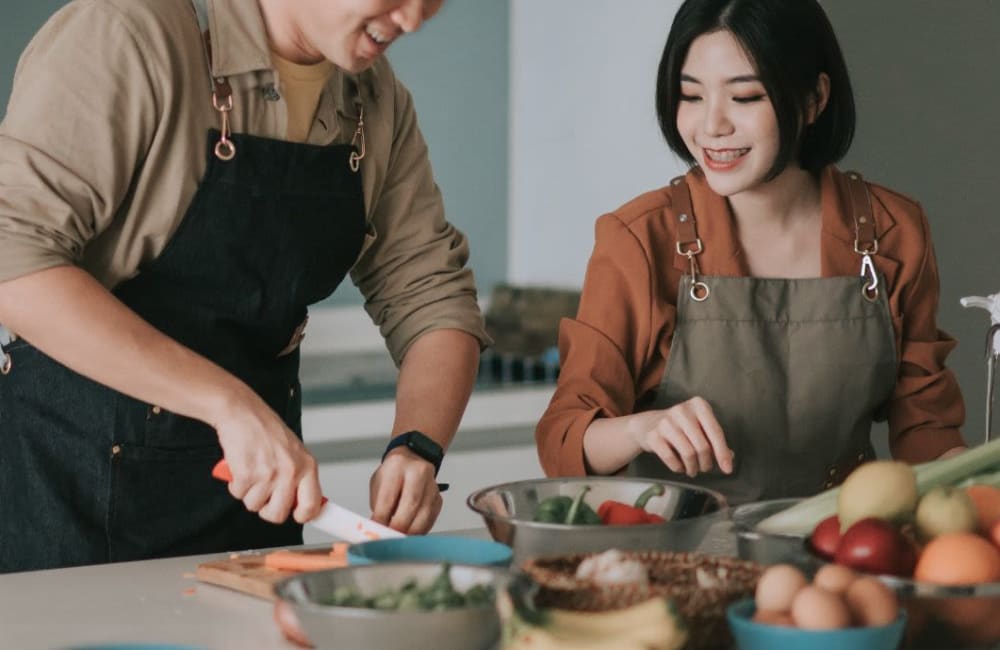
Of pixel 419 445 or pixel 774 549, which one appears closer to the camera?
pixel 774 549

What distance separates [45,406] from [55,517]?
14cm

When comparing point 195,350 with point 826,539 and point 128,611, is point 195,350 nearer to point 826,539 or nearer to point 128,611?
point 128,611

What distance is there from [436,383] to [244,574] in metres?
0.46

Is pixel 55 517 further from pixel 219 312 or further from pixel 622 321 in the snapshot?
pixel 622 321

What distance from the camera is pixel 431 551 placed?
1.28m

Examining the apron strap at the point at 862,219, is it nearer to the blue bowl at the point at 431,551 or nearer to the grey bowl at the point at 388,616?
the blue bowl at the point at 431,551

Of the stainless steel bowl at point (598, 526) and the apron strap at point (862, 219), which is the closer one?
the stainless steel bowl at point (598, 526)

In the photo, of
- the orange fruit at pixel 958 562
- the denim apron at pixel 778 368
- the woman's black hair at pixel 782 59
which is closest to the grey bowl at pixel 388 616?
the orange fruit at pixel 958 562

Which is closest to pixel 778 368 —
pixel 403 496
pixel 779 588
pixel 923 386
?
pixel 923 386

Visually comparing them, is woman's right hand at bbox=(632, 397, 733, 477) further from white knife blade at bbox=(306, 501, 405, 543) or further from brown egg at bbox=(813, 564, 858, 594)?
brown egg at bbox=(813, 564, 858, 594)

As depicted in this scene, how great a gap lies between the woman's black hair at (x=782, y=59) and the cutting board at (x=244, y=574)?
0.87 meters

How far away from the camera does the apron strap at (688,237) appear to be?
6.43 feet

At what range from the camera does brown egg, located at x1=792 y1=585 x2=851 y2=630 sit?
0.99 meters

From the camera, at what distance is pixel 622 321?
6.35 feet
